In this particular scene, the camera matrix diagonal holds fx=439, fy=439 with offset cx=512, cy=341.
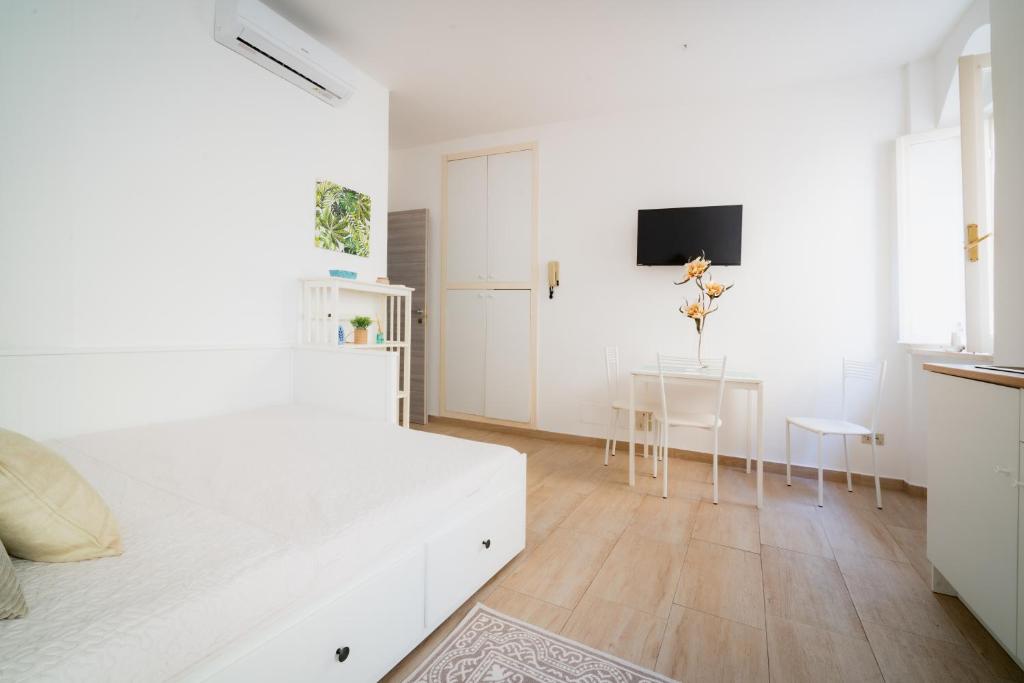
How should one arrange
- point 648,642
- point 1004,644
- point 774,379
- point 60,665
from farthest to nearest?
point 774,379
point 648,642
point 1004,644
point 60,665

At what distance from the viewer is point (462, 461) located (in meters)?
1.56

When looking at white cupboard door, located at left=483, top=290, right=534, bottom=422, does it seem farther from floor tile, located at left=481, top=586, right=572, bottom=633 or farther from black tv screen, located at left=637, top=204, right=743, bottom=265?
floor tile, located at left=481, top=586, right=572, bottom=633

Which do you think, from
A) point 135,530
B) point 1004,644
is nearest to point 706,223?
point 1004,644

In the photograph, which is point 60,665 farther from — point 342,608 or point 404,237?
point 404,237

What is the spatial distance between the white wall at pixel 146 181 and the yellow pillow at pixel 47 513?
1.20 m

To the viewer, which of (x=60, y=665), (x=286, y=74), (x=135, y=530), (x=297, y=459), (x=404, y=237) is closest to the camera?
(x=60, y=665)

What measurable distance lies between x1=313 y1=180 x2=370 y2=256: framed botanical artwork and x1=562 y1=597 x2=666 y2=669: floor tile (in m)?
2.51

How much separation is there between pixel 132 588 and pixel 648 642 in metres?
1.36

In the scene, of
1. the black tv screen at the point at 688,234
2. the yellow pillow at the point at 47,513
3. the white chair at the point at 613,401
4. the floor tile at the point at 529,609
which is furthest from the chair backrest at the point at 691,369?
the yellow pillow at the point at 47,513

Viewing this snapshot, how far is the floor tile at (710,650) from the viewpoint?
1.27 meters

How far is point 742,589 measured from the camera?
1.69 meters

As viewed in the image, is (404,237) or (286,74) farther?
(404,237)

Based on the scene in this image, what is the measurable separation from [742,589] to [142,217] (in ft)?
9.79

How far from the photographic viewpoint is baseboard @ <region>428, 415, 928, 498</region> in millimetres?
2850
